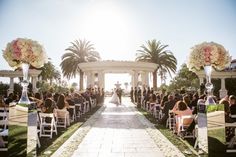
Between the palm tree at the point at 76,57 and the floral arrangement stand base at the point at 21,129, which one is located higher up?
the palm tree at the point at 76,57

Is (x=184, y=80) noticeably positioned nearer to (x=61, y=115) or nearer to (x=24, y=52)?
(x=61, y=115)

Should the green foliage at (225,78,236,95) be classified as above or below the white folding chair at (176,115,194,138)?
above

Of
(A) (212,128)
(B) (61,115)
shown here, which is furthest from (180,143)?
(B) (61,115)

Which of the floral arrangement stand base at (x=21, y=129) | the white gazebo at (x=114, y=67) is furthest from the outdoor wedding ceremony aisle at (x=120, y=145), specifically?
the white gazebo at (x=114, y=67)

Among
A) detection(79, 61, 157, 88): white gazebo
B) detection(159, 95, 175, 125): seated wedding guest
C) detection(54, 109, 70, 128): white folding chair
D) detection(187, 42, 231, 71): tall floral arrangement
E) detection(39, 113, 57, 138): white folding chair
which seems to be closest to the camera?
detection(187, 42, 231, 71): tall floral arrangement

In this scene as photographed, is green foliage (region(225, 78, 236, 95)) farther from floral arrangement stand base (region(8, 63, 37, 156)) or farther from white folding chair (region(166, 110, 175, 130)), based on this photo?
floral arrangement stand base (region(8, 63, 37, 156))

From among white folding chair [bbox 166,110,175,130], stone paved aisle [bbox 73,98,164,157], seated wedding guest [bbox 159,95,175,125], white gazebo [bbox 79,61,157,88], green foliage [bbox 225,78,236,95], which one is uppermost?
white gazebo [bbox 79,61,157,88]

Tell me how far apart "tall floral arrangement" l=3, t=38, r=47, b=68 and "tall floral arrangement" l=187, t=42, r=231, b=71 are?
11.1 feet

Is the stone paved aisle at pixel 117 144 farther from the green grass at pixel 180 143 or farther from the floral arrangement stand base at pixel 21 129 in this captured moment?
the floral arrangement stand base at pixel 21 129

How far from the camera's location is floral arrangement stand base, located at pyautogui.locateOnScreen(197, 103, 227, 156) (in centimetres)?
596

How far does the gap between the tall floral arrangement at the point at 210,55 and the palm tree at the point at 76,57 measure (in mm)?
32804

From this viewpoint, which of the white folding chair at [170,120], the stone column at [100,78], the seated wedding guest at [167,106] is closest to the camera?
the white folding chair at [170,120]

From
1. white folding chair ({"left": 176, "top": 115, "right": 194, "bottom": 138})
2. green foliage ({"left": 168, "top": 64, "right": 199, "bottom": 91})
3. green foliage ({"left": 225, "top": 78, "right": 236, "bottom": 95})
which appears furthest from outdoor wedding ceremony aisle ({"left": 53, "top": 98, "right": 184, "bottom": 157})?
green foliage ({"left": 168, "top": 64, "right": 199, "bottom": 91})

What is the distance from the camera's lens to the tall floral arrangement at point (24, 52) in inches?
263
